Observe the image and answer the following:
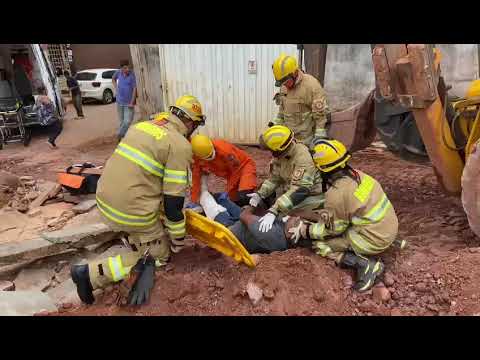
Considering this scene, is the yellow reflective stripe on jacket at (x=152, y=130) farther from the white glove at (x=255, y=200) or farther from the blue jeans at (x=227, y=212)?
the white glove at (x=255, y=200)

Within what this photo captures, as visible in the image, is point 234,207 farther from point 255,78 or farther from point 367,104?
point 255,78

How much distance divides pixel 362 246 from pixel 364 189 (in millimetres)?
470

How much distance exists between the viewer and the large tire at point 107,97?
16.4 meters

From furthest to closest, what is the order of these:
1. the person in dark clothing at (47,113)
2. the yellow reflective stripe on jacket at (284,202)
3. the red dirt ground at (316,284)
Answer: the person in dark clothing at (47,113) < the yellow reflective stripe on jacket at (284,202) < the red dirt ground at (316,284)

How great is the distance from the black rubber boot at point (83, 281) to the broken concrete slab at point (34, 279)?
1011mm

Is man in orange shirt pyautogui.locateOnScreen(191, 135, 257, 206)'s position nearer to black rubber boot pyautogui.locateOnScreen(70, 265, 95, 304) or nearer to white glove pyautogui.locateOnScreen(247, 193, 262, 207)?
white glove pyautogui.locateOnScreen(247, 193, 262, 207)

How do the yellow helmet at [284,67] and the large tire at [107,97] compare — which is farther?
the large tire at [107,97]

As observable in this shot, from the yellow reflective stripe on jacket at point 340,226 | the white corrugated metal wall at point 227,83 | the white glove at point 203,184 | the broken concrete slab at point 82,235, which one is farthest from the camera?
the white corrugated metal wall at point 227,83

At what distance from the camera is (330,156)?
10.8 ft

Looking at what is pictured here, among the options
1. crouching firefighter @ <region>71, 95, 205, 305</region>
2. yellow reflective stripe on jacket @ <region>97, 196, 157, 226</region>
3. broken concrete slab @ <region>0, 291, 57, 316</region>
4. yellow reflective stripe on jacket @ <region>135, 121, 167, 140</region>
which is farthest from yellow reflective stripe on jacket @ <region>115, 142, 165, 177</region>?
broken concrete slab @ <region>0, 291, 57, 316</region>

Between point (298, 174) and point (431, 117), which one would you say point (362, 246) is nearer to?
point (298, 174)

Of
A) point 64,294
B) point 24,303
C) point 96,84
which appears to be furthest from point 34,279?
point 96,84

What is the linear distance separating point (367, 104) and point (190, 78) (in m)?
4.64

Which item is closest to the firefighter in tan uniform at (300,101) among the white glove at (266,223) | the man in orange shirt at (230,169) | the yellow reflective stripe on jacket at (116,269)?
the man in orange shirt at (230,169)
